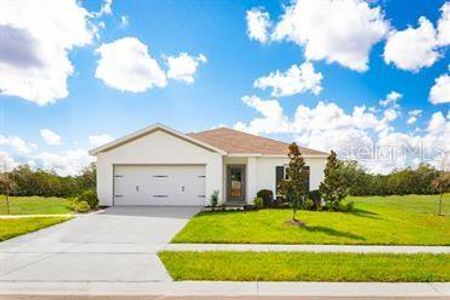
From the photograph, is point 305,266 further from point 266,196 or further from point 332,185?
point 266,196

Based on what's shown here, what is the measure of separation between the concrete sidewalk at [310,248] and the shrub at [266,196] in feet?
37.7

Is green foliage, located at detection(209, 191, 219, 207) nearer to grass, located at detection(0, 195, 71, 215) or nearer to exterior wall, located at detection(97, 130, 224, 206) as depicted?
exterior wall, located at detection(97, 130, 224, 206)

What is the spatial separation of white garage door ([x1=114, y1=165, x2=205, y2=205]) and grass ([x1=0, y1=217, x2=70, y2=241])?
586 centimetres

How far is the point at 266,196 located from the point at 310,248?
11987mm

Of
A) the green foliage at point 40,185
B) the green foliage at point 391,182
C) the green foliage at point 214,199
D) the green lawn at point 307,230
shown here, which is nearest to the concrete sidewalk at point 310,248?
the green lawn at point 307,230

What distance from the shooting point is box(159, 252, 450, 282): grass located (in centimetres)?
939

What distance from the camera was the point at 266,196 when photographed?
24750 mm

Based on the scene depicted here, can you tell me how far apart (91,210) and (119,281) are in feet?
47.5

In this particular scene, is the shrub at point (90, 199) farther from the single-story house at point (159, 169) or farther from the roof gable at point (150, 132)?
the roof gable at point (150, 132)

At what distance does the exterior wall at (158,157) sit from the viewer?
2490 cm

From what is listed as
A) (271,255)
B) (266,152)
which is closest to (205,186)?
(266,152)

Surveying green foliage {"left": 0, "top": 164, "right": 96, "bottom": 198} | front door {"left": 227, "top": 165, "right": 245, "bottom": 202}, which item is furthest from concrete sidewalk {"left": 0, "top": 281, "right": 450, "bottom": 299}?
green foliage {"left": 0, "top": 164, "right": 96, "bottom": 198}

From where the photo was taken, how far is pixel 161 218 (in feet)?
63.9

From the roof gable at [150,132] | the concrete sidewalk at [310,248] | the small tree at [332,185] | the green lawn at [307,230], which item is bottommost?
the concrete sidewalk at [310,248]
